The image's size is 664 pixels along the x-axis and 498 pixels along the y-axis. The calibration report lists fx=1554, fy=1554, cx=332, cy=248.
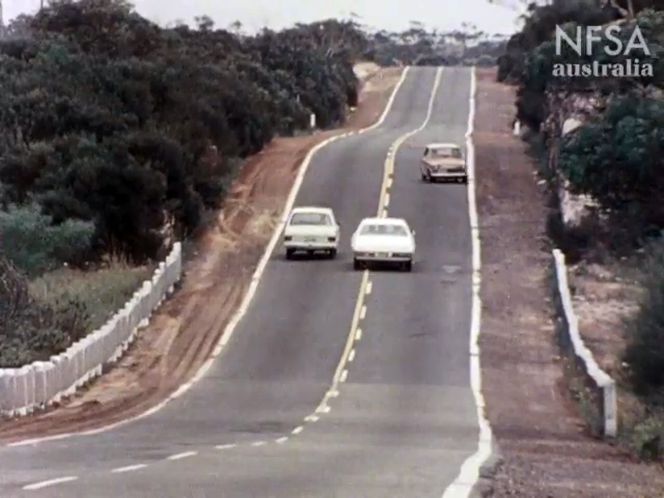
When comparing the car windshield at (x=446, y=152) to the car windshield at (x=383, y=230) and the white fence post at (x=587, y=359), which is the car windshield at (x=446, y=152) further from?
the car windshield at (x=383, y=230)

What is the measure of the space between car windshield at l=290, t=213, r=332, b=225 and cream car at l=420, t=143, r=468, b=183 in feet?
47.6

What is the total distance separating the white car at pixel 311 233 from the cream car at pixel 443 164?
14565 mm

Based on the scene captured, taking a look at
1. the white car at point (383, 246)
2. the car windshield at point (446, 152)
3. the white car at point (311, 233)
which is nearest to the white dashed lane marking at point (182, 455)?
the white car at point (383, 246)

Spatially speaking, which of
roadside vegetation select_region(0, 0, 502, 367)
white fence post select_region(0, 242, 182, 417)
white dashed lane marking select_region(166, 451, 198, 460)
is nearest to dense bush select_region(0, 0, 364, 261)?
roadside vegetation select_region(0, 0, 502, 367)

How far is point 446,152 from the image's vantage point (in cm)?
6203

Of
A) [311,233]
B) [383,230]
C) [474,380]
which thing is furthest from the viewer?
[311,233]

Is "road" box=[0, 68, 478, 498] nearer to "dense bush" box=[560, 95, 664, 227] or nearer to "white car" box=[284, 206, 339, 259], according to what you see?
"white car" box=[284, 206, 339, 259]

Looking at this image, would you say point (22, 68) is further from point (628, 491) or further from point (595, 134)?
point (628, 491)

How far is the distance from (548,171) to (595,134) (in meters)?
11.5

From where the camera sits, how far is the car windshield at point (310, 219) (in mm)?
46844

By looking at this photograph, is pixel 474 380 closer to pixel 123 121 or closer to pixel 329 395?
pixel 329 395

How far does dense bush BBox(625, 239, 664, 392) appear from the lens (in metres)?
28.7

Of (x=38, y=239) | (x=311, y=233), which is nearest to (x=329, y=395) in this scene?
(x=38, y=239)

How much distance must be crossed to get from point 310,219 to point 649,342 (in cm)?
1950
